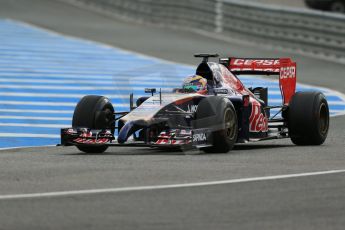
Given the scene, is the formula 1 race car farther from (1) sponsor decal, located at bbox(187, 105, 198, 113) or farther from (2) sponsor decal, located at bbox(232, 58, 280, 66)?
(2) sponsor decal, located at bbox(232, 58, 280, 66)

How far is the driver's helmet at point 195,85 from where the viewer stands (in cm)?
1375

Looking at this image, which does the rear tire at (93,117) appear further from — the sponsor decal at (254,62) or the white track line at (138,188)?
the white track line at (138,188)

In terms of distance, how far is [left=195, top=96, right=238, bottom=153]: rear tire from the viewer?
12.7 metres

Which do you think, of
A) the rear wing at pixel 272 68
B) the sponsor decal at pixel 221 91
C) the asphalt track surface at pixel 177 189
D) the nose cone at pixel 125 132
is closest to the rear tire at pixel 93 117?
the asphalt track surface at pixel 177 189

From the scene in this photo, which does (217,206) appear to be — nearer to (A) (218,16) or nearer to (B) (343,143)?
(B) (343,143)

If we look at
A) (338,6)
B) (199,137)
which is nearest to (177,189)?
(199,137)

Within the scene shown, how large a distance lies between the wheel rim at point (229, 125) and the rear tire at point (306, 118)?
1.28 meters

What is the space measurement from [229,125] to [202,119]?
40 cm

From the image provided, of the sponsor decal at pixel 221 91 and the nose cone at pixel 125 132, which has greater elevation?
the sponsor decal at pixel 221 91

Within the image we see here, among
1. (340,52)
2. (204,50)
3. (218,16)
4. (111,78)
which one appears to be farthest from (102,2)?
(111,78)

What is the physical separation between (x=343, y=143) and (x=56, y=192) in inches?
241

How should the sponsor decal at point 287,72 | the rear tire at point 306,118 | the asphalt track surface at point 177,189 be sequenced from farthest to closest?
1. the sponsor decal at point 287,72
2. the rear tire at point 306,118
3. the asphalt track surface at point 177,189

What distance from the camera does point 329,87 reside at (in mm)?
23688

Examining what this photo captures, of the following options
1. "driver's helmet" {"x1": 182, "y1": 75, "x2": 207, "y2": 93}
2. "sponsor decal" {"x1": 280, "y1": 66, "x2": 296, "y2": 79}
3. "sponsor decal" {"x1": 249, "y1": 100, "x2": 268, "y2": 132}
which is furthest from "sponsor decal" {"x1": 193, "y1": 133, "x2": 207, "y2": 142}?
"sponsor decal" {"x1": 280, "y1": 66, "x2": 296, "y2": 79}
